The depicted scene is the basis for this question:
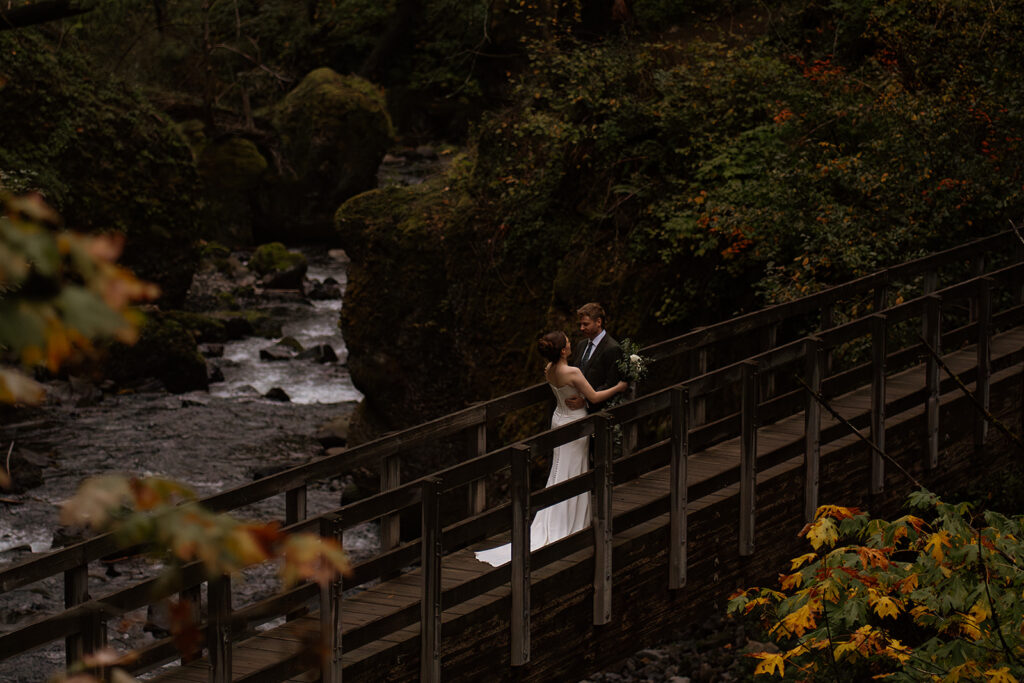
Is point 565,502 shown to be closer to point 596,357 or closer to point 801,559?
point 596,357

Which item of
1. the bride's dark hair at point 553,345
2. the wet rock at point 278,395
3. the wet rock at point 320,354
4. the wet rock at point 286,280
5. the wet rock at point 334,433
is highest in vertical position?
the bride's dark hair at point 553,345

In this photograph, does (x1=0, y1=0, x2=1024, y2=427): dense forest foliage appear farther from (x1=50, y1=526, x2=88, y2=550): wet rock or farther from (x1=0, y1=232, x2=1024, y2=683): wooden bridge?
(x1=50, y1=526, x2=88, y2=550): wet rock

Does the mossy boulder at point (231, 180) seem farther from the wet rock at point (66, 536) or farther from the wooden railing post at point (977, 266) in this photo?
the wooden railing post at point (977, 266)

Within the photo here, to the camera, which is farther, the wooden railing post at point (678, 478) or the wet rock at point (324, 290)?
the wet rock at point (324, 290)

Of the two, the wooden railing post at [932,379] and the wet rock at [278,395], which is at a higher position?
the wooden railing post at [932,379]

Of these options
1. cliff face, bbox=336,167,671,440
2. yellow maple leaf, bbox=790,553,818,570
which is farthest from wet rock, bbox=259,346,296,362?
yellow maple leaf, bbox=790,553,818,570

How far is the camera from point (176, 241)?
75.0 ft

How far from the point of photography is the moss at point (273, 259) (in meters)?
28.0

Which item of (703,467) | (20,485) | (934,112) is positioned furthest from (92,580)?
(934,112)

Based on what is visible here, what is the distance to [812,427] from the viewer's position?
7.96m

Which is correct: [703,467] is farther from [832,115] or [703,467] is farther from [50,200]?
[50,200]

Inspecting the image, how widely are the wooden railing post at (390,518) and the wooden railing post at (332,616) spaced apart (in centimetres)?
103

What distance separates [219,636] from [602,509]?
2.56 meters

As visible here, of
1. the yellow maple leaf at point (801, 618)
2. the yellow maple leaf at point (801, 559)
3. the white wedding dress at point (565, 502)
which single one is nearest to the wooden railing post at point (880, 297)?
the white wedding dress at point (565, 502)
